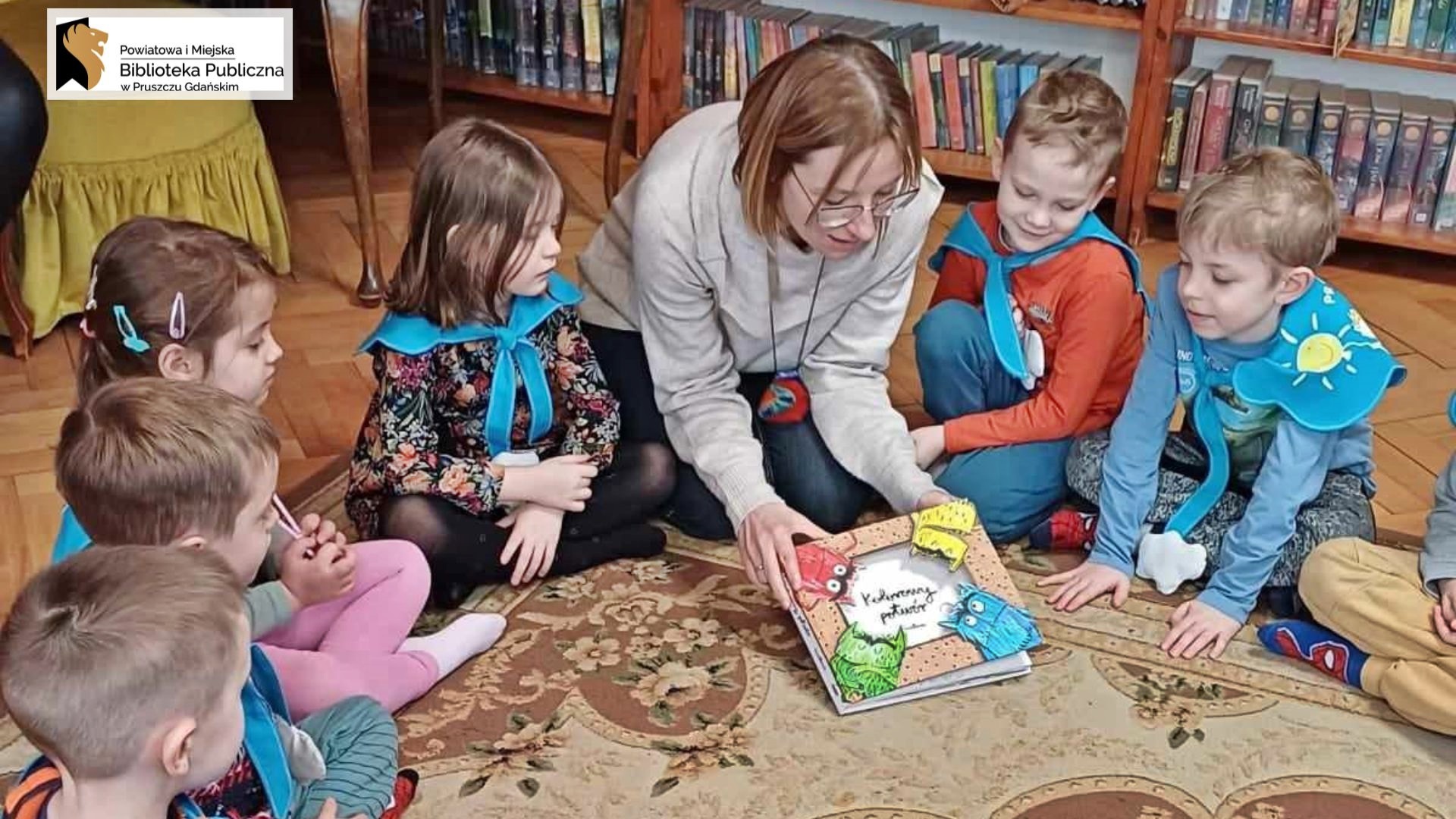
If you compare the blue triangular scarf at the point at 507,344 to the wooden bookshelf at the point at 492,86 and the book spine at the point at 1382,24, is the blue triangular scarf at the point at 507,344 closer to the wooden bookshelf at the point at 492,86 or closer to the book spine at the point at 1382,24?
the wooden bookshelf at the point at 492,86

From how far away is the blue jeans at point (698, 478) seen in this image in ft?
6.75

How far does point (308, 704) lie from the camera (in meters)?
1.64

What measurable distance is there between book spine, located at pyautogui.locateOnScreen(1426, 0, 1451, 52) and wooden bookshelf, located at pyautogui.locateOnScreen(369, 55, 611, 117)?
4.93 feet

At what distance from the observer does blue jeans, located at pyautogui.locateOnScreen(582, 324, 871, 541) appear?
81.0 inches

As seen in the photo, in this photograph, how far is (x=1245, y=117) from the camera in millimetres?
2936

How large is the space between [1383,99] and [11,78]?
7.31ft

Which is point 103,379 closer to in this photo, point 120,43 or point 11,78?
point 11,78

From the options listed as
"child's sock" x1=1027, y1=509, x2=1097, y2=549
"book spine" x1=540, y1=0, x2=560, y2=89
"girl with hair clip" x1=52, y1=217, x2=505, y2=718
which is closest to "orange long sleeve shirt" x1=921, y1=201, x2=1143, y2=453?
"child's sock" x1=1027, y1=509, x2=1097, y2=549

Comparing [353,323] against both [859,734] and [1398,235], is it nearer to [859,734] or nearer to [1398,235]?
[859,734]

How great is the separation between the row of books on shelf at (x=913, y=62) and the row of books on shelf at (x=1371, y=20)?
0.32 metres

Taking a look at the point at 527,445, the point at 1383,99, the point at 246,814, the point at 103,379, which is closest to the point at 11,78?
the point at 103,379

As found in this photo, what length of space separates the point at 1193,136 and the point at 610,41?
1163 mm

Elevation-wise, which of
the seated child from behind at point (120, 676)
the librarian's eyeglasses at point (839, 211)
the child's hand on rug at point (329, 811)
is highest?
the librarian's eyeglasses at point (839, 211)

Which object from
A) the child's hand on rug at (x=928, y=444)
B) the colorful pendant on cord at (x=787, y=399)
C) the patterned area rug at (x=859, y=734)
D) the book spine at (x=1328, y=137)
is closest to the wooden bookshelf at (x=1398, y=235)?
the book spine at (x=1328, y=137)
